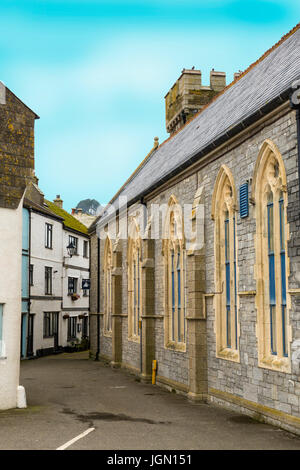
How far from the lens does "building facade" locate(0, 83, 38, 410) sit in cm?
1397

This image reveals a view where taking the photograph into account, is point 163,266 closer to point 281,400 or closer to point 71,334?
point 281,400

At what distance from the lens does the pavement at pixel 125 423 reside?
10070 mm

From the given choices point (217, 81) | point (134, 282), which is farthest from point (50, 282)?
point (217, 81)

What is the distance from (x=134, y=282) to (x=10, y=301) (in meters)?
10.7

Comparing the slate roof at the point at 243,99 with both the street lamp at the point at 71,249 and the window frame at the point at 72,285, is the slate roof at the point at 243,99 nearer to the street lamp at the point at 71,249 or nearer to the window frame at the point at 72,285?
the street lamp at the point at 71,249

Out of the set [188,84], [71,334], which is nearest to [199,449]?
[188,84]

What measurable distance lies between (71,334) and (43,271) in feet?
26.2

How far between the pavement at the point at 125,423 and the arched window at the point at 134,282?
469 centimetres

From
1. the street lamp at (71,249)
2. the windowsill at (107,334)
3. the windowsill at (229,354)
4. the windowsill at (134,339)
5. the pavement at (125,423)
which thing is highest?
the street lamp at (71,249)

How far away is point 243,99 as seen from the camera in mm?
16406

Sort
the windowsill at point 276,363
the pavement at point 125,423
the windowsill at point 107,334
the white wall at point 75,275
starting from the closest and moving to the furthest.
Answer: the pavement at point 125,423 < the windowsill at point 276,363 < the windowsill at point 107,334 < the white wall at point 75,275

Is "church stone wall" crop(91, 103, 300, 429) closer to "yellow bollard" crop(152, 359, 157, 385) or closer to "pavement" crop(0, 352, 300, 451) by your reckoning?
"pavement" crop(0, 352, 300, 451)

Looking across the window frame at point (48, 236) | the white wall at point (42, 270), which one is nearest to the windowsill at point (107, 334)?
the white wall at point (42, 270)

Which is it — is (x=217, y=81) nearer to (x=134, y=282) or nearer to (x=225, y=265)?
(x=134, y=282)
